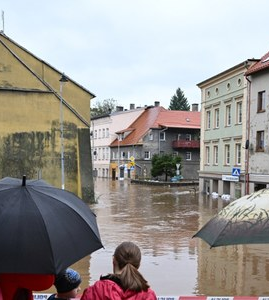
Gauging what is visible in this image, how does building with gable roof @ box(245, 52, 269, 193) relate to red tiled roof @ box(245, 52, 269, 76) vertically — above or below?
below

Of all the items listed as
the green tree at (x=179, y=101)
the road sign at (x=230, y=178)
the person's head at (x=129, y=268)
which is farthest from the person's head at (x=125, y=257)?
the green tree at (x=179, y=101)

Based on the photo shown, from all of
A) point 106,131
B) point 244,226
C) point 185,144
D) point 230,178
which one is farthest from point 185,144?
point 244,226

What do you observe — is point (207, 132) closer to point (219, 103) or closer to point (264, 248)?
point (219, 103)

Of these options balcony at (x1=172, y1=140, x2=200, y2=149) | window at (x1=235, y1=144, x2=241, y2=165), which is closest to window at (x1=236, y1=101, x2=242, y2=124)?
window at (x1=235, y1=144, x2=241, y2=165)

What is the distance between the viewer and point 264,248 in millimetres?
15484

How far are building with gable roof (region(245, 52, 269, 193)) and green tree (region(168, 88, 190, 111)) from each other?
8112 cm

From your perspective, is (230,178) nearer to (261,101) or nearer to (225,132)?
(225,132)

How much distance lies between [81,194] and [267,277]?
21.3 metres

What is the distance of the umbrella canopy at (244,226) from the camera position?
201 inches

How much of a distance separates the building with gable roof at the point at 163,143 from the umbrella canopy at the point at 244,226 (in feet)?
214

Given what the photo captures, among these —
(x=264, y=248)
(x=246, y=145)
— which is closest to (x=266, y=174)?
(x=246, y=145)

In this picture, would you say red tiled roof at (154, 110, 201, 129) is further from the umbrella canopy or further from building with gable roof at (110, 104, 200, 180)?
the umbrella canopy

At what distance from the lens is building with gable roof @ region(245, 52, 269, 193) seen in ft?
110

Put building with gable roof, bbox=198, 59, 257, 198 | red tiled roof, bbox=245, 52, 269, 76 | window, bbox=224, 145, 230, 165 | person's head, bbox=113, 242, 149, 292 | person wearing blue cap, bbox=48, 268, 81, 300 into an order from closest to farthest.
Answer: person's head, bbox=113, 242, 149, 292 < person wearing blue cap, bbox=48, 268, 81, 300 < red tiled roof, bbox=245, 52, 269, 76 < building with gable roof, bbox=198, 59, 257, 198 < window, bbox=224, 145, 230, 165
